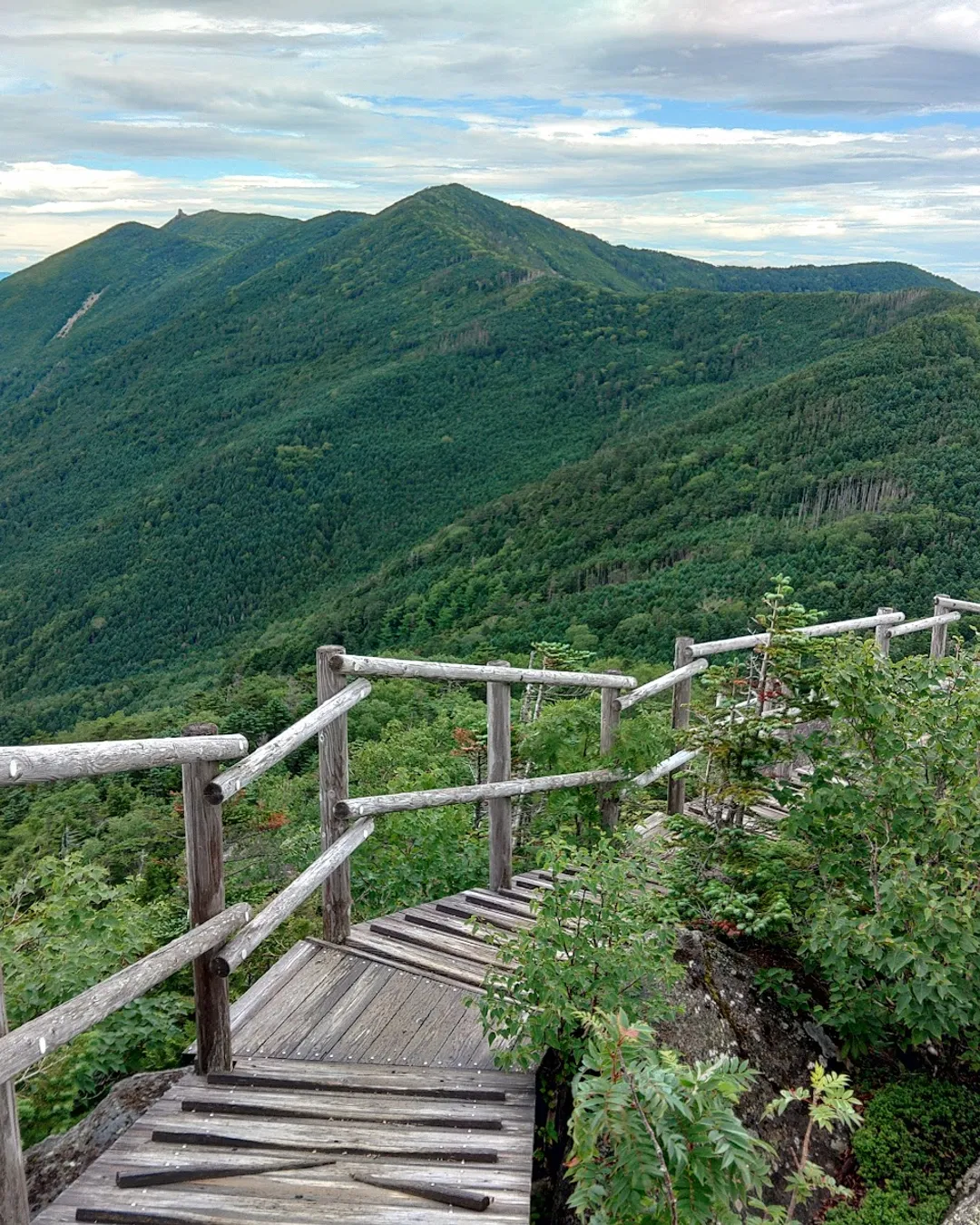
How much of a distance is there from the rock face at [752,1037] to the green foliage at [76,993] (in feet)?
7.29

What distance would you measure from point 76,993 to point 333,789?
1.50 meters

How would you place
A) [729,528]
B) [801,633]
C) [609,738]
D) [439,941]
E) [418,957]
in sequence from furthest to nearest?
[729,528] < [609,738] < [801,633] < [439,941] < [418,957]

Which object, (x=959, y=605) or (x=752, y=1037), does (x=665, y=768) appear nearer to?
(x=752, y=1037)

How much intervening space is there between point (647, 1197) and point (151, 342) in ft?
689

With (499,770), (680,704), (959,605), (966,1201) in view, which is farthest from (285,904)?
(959,605)

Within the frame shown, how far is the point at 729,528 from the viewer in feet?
226

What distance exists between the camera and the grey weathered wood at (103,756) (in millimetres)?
2401

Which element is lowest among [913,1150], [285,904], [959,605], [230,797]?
[913,1150]

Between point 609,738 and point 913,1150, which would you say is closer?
point 913,1150

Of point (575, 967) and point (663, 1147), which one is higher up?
point (663, 1147)

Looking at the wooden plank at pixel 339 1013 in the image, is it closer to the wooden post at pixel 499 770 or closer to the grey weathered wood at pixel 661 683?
the wooden post at pixel 499 770

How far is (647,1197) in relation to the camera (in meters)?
2.36

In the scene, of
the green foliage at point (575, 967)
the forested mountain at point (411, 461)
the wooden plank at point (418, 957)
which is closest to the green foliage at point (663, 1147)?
the green foliage at point (575, 967)

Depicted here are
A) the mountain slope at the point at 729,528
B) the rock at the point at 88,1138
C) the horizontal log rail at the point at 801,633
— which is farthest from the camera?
the mountain slope at the point at 729,528
